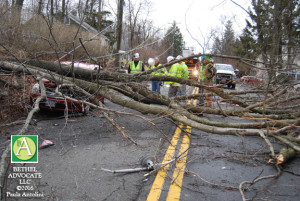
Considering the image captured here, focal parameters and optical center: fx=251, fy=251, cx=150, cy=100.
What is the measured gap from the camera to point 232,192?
3.15 meters

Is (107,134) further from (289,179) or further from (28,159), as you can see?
(289,179)

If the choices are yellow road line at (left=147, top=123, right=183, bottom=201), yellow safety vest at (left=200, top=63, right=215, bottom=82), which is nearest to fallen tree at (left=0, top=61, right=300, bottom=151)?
yellow road line at (left=147, top=123, right=183, bottom=201)

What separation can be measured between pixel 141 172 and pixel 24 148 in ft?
5.43

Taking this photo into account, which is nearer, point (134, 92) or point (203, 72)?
point (134, 92)

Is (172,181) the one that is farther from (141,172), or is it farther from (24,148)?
(24,148)

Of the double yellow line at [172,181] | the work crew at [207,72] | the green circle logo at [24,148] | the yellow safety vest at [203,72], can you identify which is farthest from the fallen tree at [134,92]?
the yellow safety vest at [203,72]

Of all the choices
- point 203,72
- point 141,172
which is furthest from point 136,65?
point 141,172

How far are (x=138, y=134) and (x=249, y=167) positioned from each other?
246 cm

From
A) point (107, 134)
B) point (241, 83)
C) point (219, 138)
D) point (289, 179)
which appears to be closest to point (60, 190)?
point (107, 134)

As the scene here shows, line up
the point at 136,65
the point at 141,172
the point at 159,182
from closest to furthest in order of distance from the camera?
the point at 159,182 → the point at 141,172 → the point at 136,65

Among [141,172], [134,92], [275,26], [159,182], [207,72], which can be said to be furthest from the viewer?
[207,72]

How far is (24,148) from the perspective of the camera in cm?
346

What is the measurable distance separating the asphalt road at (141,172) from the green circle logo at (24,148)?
218 mm

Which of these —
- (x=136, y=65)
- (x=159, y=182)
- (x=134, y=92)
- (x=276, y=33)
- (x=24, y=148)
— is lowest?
(x=159, y=182)
